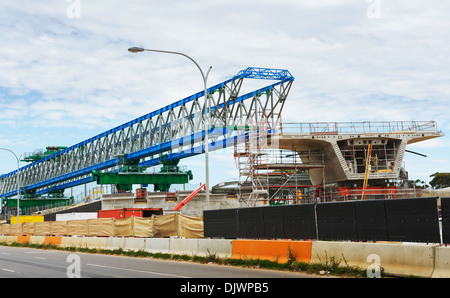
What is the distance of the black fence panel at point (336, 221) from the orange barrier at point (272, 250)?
61cm

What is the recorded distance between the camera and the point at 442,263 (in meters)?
11.1

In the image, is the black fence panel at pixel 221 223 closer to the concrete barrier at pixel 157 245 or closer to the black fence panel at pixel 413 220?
the concrete barrier at pixel 157 245

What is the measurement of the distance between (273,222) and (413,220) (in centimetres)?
530

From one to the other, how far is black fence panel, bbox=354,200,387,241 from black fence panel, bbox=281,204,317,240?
5.62 feet

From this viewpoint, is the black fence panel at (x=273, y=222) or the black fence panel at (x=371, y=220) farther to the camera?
the black fence panel at (x=273, y=222)

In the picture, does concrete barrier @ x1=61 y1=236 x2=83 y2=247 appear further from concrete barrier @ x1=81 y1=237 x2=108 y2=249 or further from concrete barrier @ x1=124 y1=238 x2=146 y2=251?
concrete barrier @ x1=124 y1=238 x2=146 y2=251

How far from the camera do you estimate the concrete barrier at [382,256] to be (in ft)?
37.8

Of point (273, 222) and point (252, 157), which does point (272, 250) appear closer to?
point (273, 222)

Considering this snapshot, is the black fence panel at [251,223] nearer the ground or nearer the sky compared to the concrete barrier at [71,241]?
nearer the sky

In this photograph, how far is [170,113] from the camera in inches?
2628

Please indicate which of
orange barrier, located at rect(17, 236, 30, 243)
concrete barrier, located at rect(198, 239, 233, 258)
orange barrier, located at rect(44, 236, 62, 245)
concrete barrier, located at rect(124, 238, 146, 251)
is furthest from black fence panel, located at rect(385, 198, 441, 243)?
orange barrier, located at rect(17, 236, 30, 243)

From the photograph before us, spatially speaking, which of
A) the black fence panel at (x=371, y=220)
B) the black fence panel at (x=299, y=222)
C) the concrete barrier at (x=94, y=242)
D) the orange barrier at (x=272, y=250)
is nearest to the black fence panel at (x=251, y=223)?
the orange barrier at (x=272, y=250)

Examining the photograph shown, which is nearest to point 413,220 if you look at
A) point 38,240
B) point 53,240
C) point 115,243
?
point 115,243

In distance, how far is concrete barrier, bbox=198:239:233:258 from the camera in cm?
1759
